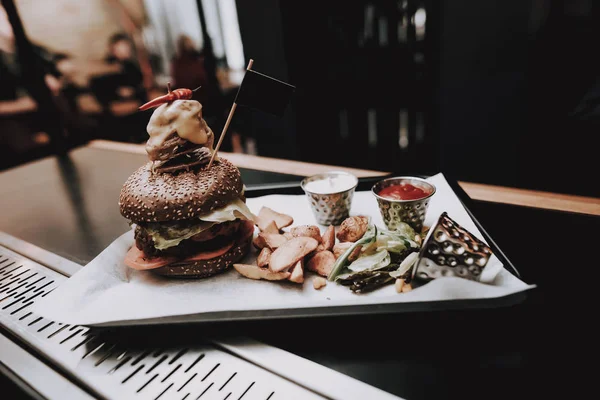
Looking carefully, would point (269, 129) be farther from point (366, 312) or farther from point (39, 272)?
point (366, 312)

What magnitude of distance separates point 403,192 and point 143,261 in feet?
3.36

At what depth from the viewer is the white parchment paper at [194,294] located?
42.8 inches

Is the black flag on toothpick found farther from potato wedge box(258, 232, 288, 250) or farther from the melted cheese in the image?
potato wedge box(258, 232, 288, 250)

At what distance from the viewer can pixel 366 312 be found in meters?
1.05

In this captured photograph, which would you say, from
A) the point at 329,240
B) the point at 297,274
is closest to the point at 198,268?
the point at 297,274

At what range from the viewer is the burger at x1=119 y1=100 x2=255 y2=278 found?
133 centimetres

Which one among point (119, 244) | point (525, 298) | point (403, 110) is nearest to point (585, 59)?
point (403, 110)

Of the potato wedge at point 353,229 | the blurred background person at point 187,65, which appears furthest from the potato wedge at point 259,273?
the blurred background person at point 187,65

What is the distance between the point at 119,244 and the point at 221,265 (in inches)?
18.6

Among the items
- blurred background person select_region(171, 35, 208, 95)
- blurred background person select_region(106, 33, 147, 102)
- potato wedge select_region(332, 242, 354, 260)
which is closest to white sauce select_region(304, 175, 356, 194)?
potato wedge select_region(332, 242, 354, 260)

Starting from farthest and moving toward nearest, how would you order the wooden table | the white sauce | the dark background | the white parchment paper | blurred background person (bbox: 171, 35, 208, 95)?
blurred background person (bbox: 171, 35, 208, 95) < the dark background < the white sauce < the wooden table < the white parchment paper

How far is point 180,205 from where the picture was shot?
131cm

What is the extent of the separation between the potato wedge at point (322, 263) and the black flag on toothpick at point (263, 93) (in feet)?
1.80

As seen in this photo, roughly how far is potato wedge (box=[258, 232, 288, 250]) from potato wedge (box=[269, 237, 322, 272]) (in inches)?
1.9
